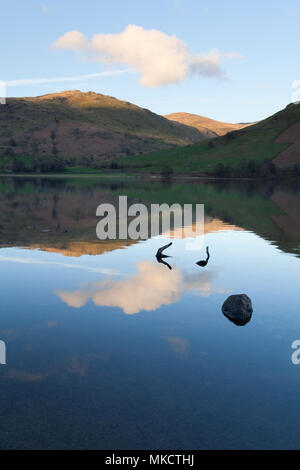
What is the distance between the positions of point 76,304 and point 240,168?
17768 cm

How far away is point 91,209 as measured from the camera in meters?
55.7

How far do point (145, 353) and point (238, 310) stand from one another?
4919 mm

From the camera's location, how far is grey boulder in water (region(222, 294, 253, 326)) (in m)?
16.0

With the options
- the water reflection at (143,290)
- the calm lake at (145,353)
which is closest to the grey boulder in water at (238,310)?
the calm lake at (145,353)

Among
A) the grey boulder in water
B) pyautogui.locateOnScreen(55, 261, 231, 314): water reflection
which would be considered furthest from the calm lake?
the grey boulder in water

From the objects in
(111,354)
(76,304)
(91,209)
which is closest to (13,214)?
(91,209)

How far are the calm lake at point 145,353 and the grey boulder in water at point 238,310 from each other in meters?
0.40

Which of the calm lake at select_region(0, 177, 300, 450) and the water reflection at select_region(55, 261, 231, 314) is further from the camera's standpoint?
the water reflection at select_region(55, 261, 231, 314)

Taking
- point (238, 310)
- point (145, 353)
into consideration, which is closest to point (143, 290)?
point (238, 310)

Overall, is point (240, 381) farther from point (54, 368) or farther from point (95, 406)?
point (54, 368)

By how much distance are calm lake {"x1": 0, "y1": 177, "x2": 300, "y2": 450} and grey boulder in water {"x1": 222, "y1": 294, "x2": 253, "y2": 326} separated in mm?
404

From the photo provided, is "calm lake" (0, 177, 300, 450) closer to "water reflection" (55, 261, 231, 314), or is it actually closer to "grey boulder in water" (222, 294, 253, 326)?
"water reflection" (55, 261, 231, 314)
